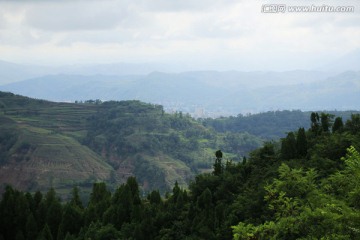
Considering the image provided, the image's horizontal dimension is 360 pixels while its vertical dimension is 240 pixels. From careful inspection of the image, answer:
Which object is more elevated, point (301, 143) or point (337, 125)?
point (337, 125)

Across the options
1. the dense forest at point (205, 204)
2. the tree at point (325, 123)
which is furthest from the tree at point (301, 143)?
the tree at point (325, 123)

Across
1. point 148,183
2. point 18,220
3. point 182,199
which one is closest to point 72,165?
point 148,183

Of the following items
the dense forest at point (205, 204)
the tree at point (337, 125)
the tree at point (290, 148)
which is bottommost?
the dense forest at point (205, 204)

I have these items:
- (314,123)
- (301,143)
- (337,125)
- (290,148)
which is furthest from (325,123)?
(290,148)

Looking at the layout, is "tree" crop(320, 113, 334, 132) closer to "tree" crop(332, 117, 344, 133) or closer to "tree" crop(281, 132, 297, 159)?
"tree" crop(332, 117, 344, 133)

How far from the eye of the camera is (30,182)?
523ft

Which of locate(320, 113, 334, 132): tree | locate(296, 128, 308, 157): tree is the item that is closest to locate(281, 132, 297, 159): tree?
locate(296, 128, 308, 157): tree

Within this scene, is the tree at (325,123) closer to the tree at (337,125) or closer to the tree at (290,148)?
the tree at (337,125)

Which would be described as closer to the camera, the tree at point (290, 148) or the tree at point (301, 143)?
the tree at point (290, 148)

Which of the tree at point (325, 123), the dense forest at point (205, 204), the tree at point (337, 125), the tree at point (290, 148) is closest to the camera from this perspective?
the dense forest at point (205, 204)

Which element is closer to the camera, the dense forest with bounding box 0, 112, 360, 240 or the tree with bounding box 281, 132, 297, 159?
the dense forest with bounding box 0, 112, 360, 240

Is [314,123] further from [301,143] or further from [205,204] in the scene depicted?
[205,204]

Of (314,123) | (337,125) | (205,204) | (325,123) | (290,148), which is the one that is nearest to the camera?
(205,204)

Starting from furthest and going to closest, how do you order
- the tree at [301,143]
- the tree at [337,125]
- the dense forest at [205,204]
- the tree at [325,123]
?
the tree at [325,123], the tree at [337,125], the tree at [301,143], the dense forest at [205,204]
